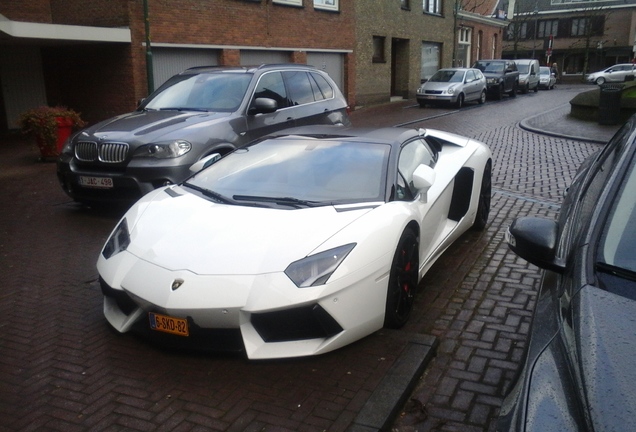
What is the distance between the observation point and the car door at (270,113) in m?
8.47

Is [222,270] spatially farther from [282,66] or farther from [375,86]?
[375,86]

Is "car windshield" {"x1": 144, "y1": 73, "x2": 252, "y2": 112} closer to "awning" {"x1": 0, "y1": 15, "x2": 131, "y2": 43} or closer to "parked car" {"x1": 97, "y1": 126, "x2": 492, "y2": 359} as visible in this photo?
"parked car" {"x1": 97, "y1": 126, "x2": 492, "y2": 359}

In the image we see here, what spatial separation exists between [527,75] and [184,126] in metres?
31.1

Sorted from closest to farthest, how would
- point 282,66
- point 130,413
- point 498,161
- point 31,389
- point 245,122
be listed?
point 130,413 → point 31,389 → point 245,122 → point 282,66 → point 498,161

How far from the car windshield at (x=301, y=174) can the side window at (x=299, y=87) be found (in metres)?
4.02

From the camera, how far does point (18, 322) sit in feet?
15.3

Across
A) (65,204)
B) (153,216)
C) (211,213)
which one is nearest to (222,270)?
(211,213)

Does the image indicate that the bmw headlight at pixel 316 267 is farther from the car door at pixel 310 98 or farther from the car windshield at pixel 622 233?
the car door at pixel 310 98

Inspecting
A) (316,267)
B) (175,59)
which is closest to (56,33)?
(175,59)

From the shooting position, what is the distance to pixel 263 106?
8.33 meters

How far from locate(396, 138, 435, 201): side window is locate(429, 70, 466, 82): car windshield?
21.1 m

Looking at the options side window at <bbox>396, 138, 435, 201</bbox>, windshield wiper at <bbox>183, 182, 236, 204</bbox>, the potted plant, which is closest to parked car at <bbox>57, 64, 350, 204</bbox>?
windshield wiper at <bbox>183, 182, 236, 204</bbox>

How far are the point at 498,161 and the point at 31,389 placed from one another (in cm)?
1005

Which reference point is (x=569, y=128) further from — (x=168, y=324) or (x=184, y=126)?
(x=168, y=324)
